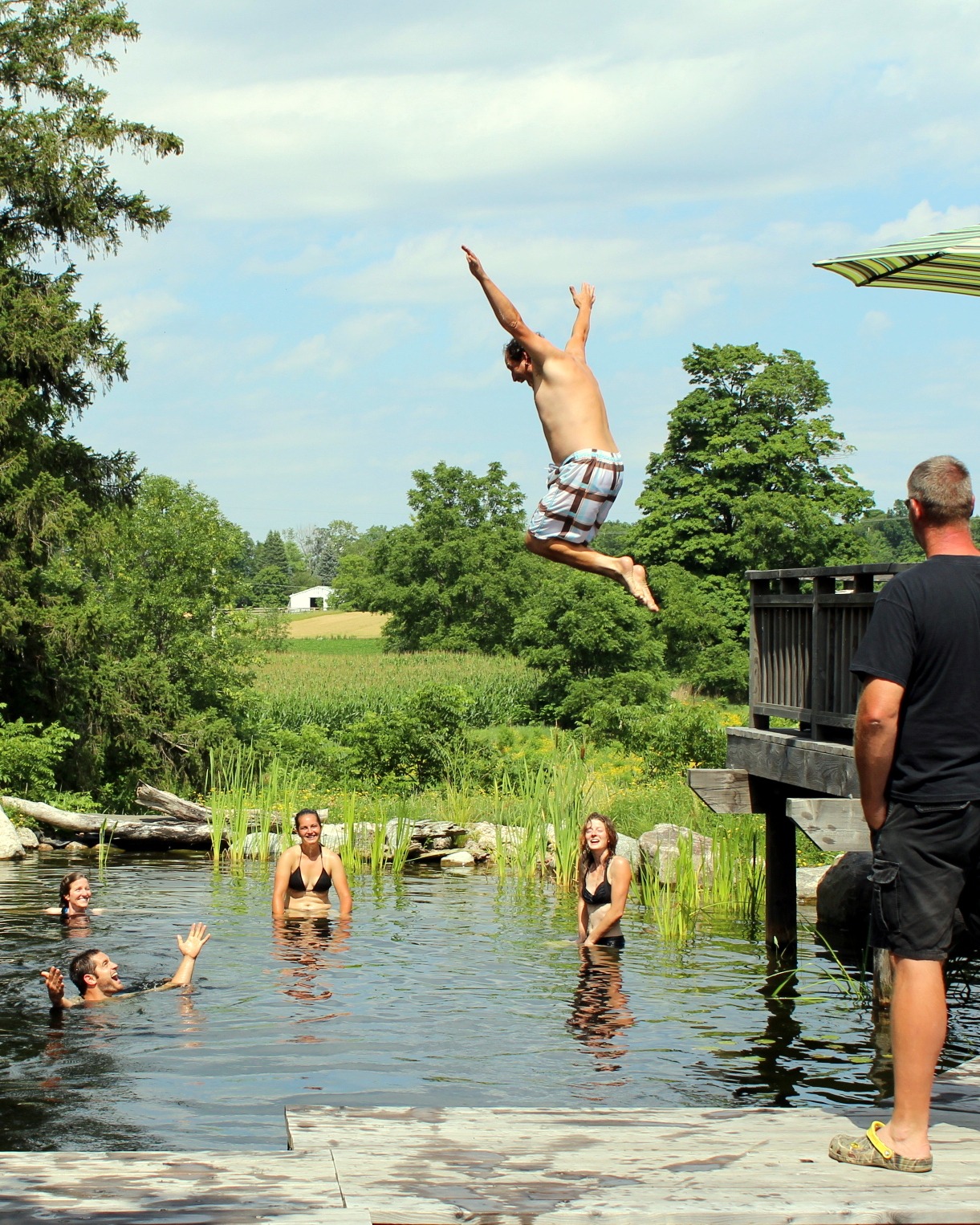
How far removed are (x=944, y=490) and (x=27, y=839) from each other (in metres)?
18.6

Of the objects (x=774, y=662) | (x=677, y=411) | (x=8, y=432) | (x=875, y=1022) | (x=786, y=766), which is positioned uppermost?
(x=677, y=411)

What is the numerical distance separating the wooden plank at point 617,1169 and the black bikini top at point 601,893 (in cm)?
711

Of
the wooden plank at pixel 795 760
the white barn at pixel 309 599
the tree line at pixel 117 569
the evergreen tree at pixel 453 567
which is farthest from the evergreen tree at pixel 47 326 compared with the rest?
the white barn at pixel 309 599

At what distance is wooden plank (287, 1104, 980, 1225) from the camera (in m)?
4.09

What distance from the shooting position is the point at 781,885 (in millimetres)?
12414

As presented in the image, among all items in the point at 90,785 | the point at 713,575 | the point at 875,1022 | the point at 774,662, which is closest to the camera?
the point at 875,1022

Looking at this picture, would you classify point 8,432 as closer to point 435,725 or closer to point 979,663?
point 435,725

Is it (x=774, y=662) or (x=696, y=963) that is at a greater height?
(x=774, y=662)

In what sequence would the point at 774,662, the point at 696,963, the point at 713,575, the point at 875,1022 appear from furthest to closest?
1. the point at 713,575
2. the point at 696,963
3. the point at 774,662
4. the point at 875,1022

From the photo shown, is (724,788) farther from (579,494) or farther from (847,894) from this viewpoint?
(579,494)

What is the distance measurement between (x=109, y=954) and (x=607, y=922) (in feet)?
14.7

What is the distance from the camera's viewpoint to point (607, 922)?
1248cm

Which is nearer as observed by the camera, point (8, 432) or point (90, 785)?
point (8, 432)

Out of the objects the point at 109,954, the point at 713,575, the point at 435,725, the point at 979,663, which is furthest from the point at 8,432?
the point at 713,575
